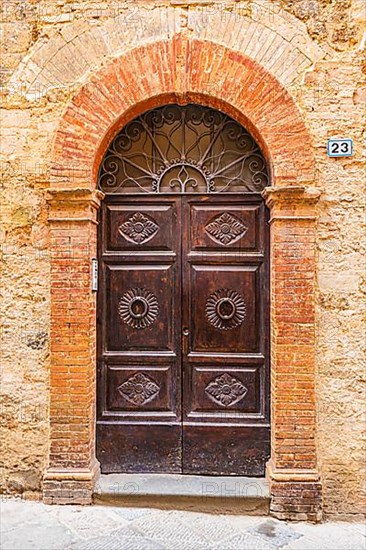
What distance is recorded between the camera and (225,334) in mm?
4461

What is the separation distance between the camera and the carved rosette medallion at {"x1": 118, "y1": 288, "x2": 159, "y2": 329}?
450 cm

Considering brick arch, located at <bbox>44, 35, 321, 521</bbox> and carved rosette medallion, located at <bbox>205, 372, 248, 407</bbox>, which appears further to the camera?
carved rosette medallion, located at <bbox>205, 372, 248, 407</bbox>

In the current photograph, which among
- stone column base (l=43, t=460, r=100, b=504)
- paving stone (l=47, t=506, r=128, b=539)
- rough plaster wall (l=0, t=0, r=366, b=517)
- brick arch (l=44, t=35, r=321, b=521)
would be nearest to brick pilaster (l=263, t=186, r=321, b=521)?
brick arch (l=44, t=35, r=321, b=521)

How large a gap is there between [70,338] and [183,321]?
1.02 metres

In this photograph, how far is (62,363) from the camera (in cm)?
426

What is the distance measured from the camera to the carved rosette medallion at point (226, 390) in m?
4.45

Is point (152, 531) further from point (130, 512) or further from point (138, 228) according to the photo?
point (138, 228)

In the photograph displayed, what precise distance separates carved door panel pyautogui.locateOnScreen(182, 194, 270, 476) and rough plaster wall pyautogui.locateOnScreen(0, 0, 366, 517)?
55 centimetres

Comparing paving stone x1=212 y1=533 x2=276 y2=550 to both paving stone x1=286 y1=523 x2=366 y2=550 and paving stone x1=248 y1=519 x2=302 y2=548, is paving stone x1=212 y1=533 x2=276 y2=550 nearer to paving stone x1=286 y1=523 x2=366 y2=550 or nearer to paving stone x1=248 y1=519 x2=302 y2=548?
paving stone x1=248 y1=519 x2=302 y2=548

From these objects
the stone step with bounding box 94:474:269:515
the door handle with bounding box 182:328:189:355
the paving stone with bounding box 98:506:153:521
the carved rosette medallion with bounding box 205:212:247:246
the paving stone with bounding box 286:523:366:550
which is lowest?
the paving stone with bounding box 286:523:366:550

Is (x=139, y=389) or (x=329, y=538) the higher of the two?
(x=139, y=389)

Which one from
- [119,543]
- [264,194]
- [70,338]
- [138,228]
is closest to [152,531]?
[119,543]

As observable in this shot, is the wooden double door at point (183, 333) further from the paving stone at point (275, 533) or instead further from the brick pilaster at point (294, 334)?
the paving stone at point (275, 533)

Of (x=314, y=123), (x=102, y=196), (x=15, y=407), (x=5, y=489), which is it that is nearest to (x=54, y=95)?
(x=102, y=196)
